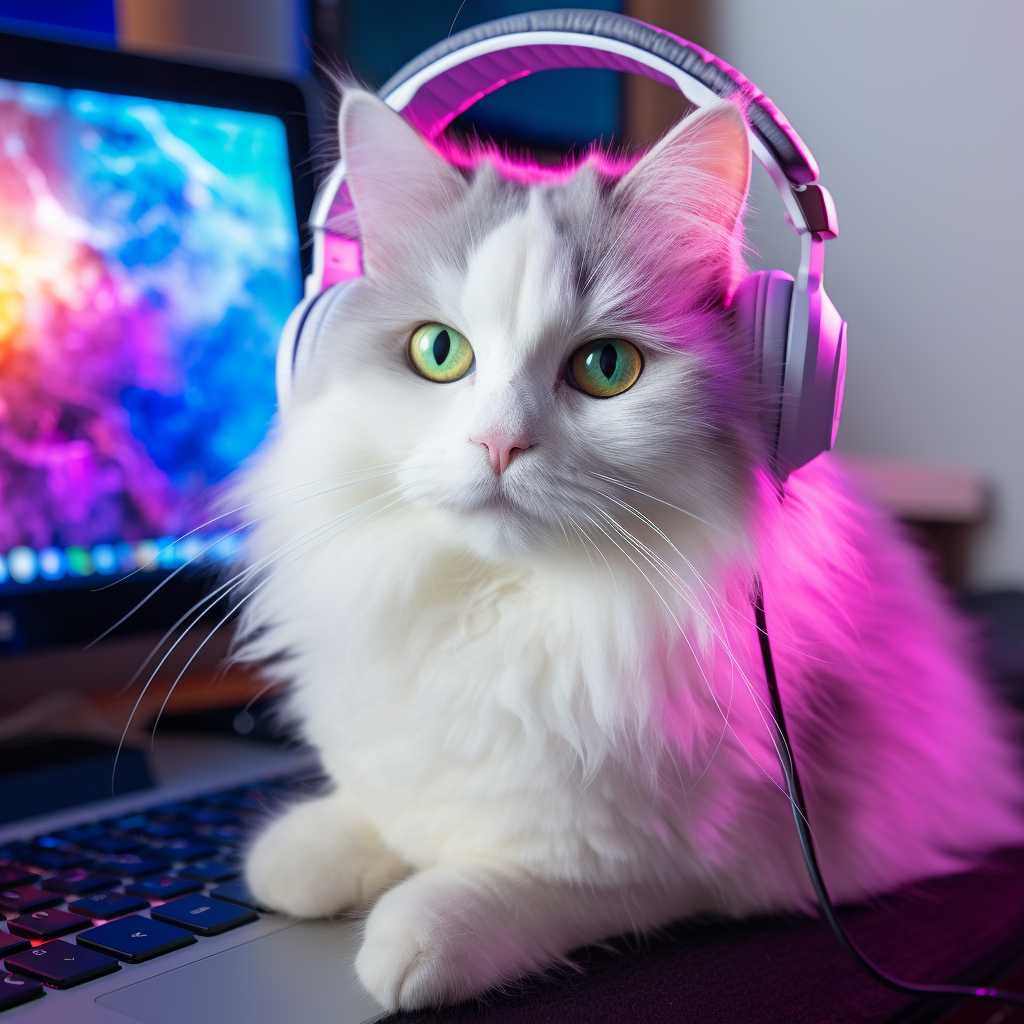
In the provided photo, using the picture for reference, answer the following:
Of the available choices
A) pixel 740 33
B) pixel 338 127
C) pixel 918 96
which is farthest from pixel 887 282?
pixel 338 127

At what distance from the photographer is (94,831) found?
777 millimetres

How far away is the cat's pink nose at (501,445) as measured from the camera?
1.88ft

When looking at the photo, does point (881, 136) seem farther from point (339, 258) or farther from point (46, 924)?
point (46, 924)

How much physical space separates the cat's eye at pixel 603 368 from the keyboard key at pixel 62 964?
1.51 ft

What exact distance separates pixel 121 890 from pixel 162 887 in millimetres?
27

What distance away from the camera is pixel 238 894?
65cm

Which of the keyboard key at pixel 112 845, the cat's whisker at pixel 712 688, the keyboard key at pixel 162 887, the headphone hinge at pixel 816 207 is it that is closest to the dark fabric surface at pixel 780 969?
the cat's whisker at pixel 712 688

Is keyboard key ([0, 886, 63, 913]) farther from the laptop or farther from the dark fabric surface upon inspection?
the dark fabric surface

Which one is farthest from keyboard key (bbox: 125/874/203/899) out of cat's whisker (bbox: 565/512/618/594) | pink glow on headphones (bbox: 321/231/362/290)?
pink glow on headphones (bbox: 321/231/362/290)

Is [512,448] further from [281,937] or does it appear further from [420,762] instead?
[281,937]

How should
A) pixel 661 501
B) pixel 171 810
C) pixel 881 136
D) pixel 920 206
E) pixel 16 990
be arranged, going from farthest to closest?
pixel 920 206 → pixel 881 136 → pixel 171 810 → pixel 661 501 → pixel 16 990

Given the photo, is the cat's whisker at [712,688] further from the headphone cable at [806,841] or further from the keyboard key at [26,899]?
the keyboard key at [26,899]

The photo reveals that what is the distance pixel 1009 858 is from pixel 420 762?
584 millimetres

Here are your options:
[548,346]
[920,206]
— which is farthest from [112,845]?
[920,206]
